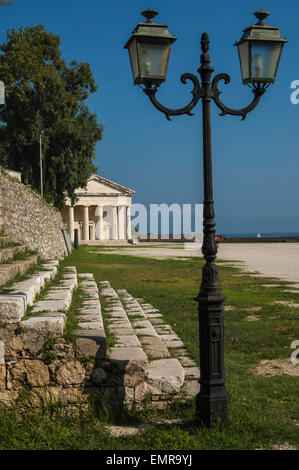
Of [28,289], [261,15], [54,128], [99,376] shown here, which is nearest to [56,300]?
[28,289]

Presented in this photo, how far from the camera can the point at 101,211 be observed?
83688 millimetres

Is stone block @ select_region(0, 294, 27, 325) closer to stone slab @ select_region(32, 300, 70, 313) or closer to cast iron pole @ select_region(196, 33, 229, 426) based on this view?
stone slab @ select_region(32, 300, 70, 313)

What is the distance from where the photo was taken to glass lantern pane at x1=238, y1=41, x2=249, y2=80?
177 inches

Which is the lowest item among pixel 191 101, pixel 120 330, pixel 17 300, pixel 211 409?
pixel 211 409

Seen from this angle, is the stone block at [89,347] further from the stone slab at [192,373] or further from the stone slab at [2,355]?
the stone slab at [192,373]

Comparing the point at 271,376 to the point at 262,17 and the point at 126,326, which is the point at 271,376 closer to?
the point at 126,326

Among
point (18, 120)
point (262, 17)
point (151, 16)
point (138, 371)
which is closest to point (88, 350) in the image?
point (138, 371)

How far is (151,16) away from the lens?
4410 millimetres

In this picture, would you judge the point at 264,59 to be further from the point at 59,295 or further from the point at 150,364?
the point at 59,295

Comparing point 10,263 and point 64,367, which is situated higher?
point 10,263

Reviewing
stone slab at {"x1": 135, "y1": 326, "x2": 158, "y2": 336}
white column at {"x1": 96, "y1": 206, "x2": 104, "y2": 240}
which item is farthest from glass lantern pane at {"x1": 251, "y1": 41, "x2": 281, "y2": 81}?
white column at {"x1": 96, "y1": 206, "x2": 104, "y2": 240}

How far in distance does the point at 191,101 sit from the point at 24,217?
→ 11.5 metres

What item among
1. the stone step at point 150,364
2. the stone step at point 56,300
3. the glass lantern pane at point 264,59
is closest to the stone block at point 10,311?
the stone step at point 56,300

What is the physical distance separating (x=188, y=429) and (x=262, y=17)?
155 inches
